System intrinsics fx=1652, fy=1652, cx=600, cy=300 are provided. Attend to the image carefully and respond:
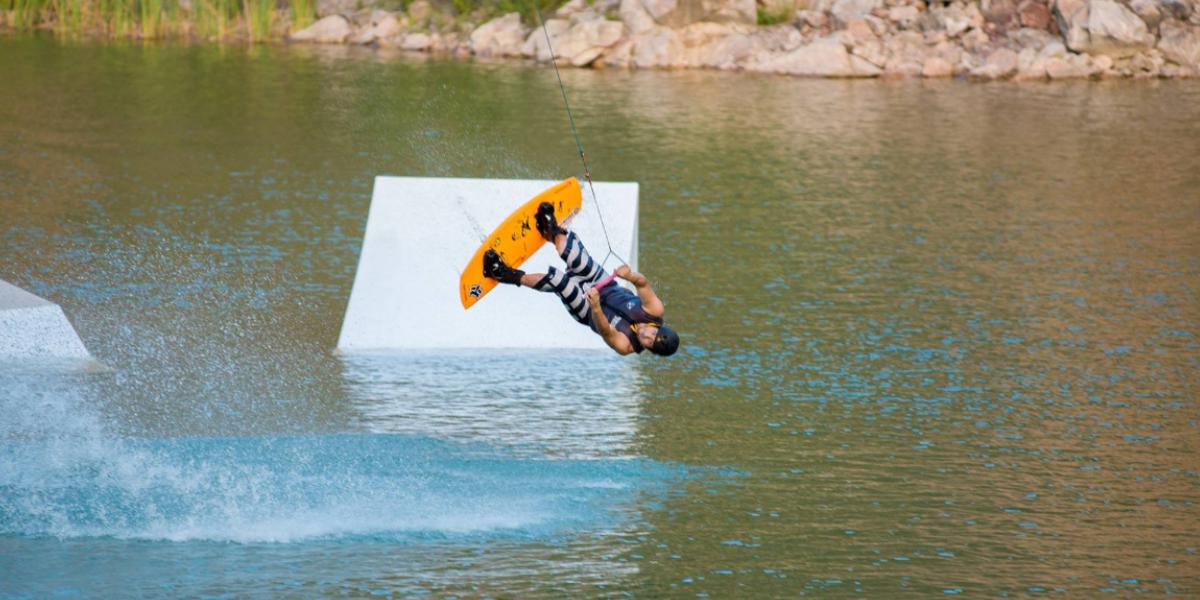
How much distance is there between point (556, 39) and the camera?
25.7 metres

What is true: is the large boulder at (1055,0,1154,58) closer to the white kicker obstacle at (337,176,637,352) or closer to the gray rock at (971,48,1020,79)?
the gray rock at (971,48,1020,79)

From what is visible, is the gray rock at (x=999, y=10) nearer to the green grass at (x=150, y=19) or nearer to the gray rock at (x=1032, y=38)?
the gray rock at (x=1032, y=38)

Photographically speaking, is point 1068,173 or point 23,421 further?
point 1068,173

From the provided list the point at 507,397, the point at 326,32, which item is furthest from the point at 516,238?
the point at 326,32

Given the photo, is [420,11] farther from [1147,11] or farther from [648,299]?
[648,299]

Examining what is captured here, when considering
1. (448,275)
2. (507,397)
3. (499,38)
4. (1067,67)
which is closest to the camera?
(507,397)

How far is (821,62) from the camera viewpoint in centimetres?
2477

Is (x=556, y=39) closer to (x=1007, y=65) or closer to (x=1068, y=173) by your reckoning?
(x=1007, y=65)

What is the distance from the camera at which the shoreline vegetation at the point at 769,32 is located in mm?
24688

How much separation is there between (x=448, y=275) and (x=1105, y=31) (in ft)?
52.9

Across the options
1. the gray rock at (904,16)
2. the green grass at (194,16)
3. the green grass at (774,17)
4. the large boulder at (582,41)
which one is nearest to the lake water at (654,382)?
the large boulder at (582,41)

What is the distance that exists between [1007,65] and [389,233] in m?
15.1

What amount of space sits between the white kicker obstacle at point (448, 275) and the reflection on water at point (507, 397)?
0.15 metres

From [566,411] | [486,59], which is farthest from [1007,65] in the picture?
[566,411]
